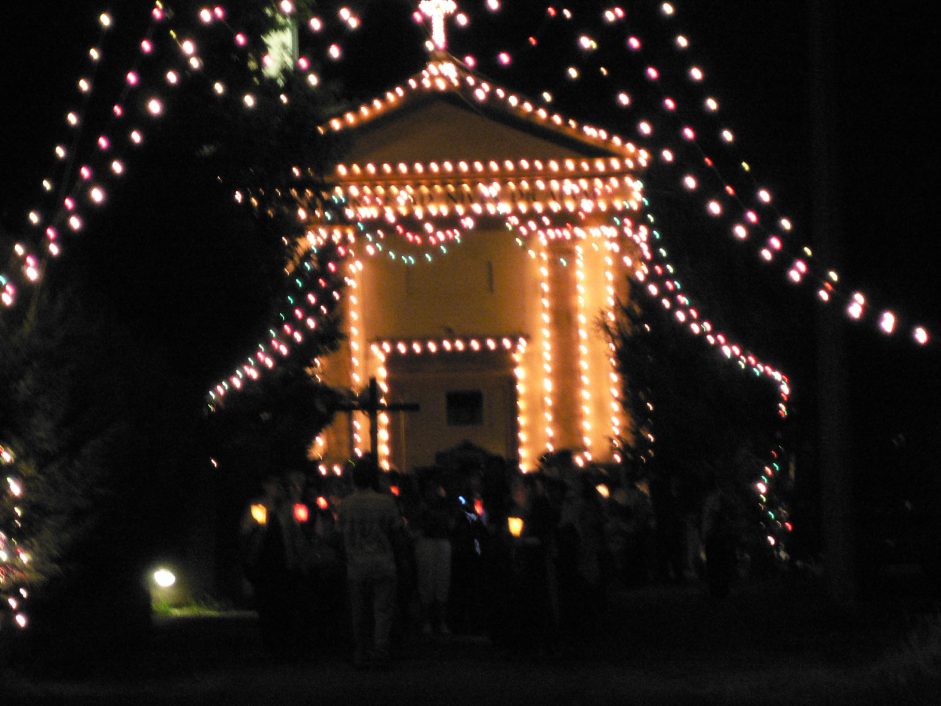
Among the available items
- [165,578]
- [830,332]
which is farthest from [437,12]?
[830,332]

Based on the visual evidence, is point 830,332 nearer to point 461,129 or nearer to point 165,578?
point 165,578

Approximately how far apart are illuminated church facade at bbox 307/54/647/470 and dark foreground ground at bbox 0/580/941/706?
11.6 metres

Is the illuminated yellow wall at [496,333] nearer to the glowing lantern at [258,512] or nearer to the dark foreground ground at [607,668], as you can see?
the dark foreground ground at [607,668]

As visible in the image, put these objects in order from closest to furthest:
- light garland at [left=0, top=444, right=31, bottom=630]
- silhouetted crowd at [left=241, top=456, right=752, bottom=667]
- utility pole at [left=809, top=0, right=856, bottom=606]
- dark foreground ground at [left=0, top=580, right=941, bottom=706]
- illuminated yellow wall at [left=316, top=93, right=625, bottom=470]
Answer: dark foreground ground at [left=0, top=580, right=941, bottom=706] → light garland at [left=0, top=444, right=31, bottom=630] → silhouetted crowd at [left=241, top=456, right=752, bottom=667] → utility pole at [left=809, top=0, right=856, bottom=606] → illuminated yellow wall at [left=316, top=93, right=625, bottom=470]

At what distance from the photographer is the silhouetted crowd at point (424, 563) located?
1237 centimetres

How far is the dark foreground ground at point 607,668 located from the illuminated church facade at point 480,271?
38.0 ft

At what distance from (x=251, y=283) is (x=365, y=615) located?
13.8 ft

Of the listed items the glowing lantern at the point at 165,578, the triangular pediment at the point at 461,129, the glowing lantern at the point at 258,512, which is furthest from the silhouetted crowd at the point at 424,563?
the triangular pediment at the point at 461,129

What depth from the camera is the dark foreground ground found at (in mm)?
10398

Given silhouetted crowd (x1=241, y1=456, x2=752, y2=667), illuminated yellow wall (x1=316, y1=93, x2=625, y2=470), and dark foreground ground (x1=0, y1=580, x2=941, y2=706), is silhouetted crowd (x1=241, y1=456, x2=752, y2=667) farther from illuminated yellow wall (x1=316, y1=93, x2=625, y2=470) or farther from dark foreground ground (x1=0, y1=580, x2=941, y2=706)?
illuminated yellow wall (x1=316, y1=93, x2=625, y2=470)

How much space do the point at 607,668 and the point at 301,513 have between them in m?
3.69

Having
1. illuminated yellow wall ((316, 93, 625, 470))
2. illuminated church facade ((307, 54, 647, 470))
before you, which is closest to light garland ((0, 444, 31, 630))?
illuminated church facade ((307, 54, 647, 470))

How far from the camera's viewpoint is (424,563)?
15.0 meters

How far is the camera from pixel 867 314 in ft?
45.1
